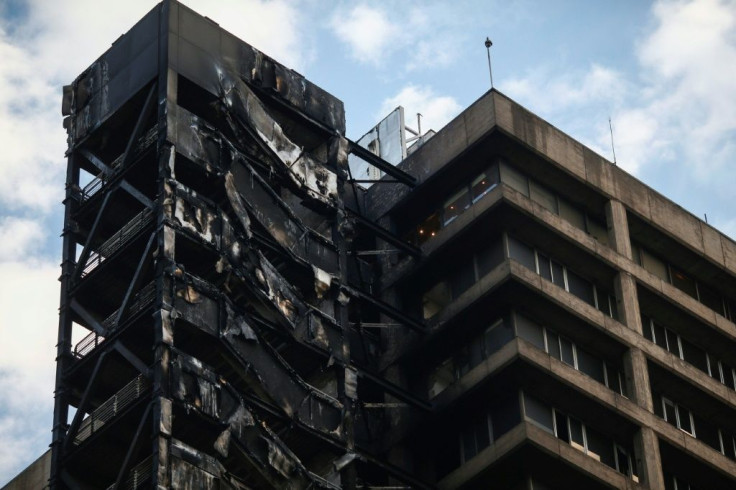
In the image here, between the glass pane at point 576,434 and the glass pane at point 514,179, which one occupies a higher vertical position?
the glass pane at point 514,179

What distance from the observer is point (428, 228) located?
8556 centimetres

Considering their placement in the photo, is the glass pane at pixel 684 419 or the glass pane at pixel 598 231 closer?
the glass pane at pixel 684 419

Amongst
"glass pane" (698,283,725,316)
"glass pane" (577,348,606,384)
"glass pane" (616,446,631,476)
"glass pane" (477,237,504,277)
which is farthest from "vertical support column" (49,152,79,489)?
"glass pane" (698,283,725,316)

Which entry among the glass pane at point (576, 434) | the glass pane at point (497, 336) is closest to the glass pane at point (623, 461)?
the glass pane at point (576, 434)

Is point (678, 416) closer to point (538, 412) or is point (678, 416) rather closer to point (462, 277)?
point (538, 412)

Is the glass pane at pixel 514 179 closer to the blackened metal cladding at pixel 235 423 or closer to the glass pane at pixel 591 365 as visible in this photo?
the glass pane at pixel 591 365

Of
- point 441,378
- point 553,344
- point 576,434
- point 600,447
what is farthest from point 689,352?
point 441,378

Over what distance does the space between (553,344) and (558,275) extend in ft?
12.4

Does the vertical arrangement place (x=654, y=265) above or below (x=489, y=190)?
below

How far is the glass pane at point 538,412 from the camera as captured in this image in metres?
77.7

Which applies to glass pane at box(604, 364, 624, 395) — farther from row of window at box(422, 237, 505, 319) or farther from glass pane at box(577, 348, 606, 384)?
row of window at box(422, 237, 505, 319)

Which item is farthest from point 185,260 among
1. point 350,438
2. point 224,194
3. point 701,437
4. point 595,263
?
point 701,437

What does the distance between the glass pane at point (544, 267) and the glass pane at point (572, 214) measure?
3107 millimetres

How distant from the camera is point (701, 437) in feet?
283
